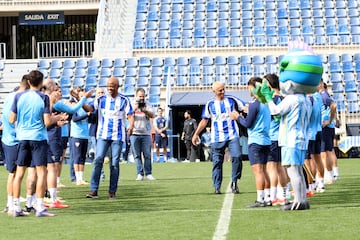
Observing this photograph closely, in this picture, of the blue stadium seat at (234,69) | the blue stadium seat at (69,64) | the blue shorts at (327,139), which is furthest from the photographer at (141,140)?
the blue stadium seat at (69,64)

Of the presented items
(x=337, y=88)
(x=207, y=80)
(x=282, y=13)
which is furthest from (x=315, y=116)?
(x=282, y=13)

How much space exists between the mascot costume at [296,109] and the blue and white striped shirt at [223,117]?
10.4ft

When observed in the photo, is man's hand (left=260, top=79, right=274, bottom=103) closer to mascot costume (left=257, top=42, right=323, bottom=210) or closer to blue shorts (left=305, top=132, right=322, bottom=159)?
mascot costume (left=257, top=42, right=323, bottom=210)

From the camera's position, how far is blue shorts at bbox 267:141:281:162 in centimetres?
1194

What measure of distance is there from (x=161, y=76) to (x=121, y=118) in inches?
801

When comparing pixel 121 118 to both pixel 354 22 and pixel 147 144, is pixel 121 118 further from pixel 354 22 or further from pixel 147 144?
pixel 354 22

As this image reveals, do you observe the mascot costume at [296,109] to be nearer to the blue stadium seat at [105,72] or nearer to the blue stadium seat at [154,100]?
the blue stadium seat at [154,100]

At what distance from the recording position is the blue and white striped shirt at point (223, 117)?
13922 millimetres

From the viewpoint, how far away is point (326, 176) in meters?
16.4

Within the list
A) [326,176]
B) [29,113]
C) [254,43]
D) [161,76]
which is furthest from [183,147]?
[29,113]

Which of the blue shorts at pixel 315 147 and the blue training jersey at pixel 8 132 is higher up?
the blue training jersey at pixel 8 132

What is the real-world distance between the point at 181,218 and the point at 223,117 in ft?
12.9

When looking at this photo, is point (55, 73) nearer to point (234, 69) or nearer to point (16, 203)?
point (234, 69)

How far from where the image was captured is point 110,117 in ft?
45.0
